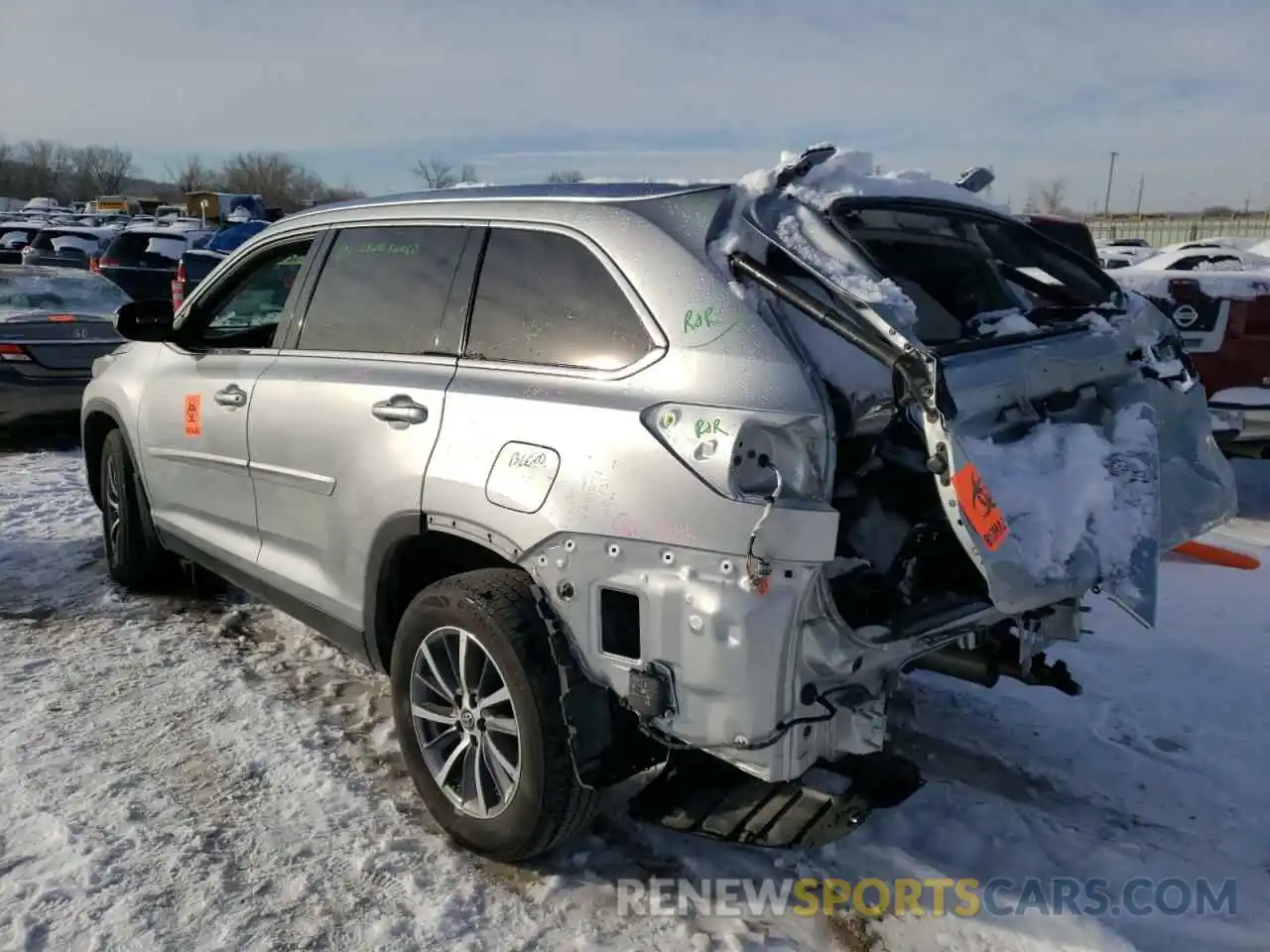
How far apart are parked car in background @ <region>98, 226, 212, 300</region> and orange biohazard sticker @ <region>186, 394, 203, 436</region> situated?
13.5 metres

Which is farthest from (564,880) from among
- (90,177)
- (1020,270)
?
(90,177)

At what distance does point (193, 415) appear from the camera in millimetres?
4496

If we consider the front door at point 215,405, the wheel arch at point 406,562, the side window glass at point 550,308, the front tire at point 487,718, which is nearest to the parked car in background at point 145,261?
the front door at point 215,405

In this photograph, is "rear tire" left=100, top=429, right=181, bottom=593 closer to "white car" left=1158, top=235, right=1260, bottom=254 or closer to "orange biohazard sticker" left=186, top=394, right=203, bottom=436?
"orange biohazard sticker" left=186, top=394, right=203, bottom=436

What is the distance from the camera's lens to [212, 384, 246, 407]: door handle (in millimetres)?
4148

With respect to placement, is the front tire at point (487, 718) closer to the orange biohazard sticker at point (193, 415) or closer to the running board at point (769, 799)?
the running board at point (769, 799)

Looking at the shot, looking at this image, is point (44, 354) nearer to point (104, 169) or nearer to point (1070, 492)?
point (1070, 492)

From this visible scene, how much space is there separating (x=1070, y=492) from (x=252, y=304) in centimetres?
352

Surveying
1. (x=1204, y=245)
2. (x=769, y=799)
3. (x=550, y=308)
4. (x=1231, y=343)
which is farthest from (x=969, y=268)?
(x=1204, y=245)

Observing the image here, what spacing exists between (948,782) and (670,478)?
1.80 metres

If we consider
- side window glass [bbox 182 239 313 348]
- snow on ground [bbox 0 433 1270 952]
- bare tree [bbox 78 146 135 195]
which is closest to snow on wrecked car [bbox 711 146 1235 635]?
snow on ground [bbox 0 433 1270 952]

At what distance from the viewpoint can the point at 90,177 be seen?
95750 millimetres

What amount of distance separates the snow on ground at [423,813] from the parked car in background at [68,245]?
18.3m

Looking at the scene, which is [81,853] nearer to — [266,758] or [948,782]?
[266,758]
